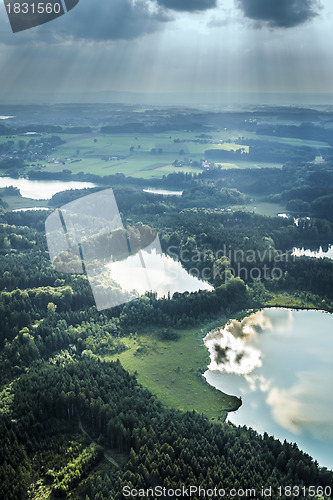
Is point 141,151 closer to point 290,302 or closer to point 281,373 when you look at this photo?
point 290,302

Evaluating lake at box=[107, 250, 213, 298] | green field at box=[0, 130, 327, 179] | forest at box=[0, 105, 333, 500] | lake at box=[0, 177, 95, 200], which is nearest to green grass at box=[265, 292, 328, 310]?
forest at box=[0, 105, 333, 500]

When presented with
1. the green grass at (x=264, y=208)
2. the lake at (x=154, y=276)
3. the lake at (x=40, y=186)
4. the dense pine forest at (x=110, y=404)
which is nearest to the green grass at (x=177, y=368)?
the dense pine forest at (x=110, y=404)

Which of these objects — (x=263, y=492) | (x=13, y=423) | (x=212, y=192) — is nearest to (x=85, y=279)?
(x=13, y=423)

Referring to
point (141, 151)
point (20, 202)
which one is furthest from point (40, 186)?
point (141, 151)

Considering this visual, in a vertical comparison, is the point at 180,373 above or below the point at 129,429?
below

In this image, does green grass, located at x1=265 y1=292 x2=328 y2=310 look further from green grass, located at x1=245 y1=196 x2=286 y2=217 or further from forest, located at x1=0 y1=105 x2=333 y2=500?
green grass, located at x1=245 y1=196 x2=286 y2=217

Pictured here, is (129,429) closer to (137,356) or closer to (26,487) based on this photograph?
(26,487)
